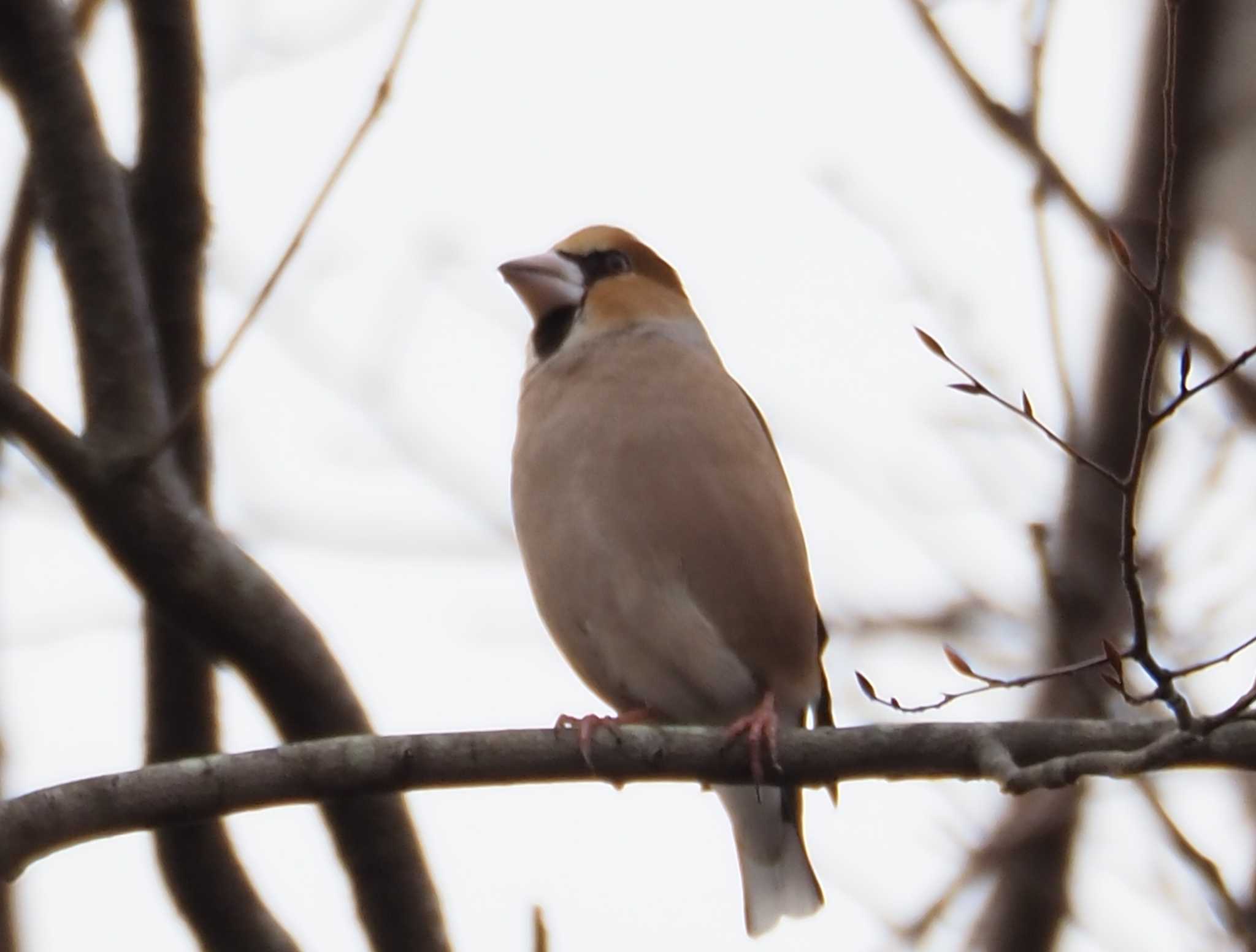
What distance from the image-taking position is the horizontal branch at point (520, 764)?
2779 millimetres

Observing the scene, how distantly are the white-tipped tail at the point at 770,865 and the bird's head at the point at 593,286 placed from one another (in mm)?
1444

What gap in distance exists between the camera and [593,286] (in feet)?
17.9

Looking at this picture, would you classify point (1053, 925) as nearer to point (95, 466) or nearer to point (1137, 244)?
point (1137, 244)

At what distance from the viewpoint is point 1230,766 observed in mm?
2951

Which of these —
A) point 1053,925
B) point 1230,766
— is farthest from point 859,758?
point 1053,925

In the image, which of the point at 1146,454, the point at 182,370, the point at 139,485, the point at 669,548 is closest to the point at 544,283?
the point at 669,548

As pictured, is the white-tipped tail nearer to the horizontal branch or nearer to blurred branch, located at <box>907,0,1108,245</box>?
the horizontal branch

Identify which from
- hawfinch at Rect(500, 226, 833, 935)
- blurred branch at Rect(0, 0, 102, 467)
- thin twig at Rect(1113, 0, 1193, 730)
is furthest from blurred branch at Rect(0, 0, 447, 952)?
thin twig at Rect(1113, 0, 1193, 730)

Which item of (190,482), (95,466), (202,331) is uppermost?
(202,331)

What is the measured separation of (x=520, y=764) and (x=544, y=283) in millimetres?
2592

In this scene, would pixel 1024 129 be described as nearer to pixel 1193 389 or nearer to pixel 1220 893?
pixel 1193 389

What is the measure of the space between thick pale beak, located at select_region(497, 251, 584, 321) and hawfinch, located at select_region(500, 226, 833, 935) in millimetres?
633

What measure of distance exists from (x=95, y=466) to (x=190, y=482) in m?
0.68

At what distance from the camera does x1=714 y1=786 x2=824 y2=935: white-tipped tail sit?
4.84 metres
